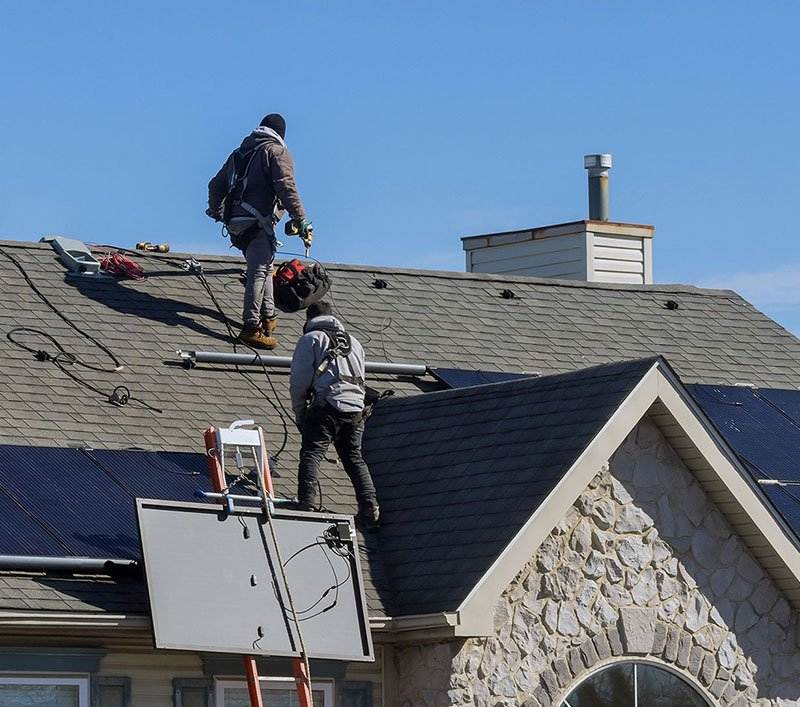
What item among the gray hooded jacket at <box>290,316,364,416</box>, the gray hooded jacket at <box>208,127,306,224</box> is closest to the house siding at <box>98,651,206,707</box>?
the gray hooded jacket at <box>290,316,364,416</box>

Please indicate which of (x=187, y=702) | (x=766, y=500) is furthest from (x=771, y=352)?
(x=187, y=702)

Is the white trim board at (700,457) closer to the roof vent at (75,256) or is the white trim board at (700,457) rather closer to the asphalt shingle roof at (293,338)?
the asphalt shingle roof at (293,338)

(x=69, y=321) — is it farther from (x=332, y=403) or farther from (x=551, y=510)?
(x=551, y=510)

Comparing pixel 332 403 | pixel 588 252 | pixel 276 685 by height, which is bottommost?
pixel 276 685

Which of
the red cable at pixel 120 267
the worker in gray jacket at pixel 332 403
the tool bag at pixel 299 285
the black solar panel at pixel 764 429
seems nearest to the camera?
the worker in gray jacket at pixel 332 403

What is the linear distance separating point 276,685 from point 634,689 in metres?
2.75

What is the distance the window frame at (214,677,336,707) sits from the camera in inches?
586

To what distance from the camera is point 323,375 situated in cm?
1625

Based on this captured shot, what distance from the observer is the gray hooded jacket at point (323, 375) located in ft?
53.1

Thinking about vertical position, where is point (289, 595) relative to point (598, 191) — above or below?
below

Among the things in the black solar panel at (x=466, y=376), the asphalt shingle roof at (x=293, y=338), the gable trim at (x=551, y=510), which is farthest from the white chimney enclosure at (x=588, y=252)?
the gable trim at (x=551, y=510)

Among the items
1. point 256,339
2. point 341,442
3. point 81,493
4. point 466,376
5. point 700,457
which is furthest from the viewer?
point 466,376

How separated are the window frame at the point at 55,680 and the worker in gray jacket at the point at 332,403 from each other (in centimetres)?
251

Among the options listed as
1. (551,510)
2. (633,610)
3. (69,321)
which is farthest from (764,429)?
(69,321)
